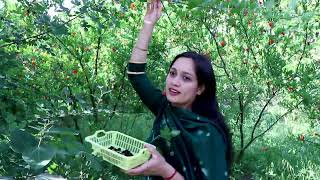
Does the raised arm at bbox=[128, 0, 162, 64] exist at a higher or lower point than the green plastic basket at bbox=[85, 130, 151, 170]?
higher

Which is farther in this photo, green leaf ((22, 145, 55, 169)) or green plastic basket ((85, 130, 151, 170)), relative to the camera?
green plastic basket ((85, 130, 151, 170))

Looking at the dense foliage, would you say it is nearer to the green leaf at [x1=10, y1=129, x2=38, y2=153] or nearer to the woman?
the woman

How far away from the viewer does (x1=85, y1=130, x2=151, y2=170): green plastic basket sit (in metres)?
1.22

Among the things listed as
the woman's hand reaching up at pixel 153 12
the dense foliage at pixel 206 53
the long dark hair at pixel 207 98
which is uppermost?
the woman's hand reaching up at pixel 153 12

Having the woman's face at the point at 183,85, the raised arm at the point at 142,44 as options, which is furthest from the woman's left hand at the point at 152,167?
the raised arm at the point at 142,44

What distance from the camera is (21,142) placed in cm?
85

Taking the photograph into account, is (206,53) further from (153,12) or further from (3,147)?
(3,147)

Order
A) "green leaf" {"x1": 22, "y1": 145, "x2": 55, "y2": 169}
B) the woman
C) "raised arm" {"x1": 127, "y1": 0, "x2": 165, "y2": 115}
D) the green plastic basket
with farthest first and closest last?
"raised arm" {"x1": 127, "y1": 0, "x2": 165, "y2": 115}
the woman
the green plastic basket
"green leaf" {"x1": 22, "y1": 145, "x2": 55, "y2": 169}

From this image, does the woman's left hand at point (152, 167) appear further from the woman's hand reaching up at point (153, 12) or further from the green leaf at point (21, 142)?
the woman's hand reaching up at point (153, 12)

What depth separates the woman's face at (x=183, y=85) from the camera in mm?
1537

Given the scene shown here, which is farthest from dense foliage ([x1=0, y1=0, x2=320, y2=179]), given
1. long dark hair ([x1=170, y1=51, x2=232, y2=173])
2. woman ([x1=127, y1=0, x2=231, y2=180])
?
long dark hair ([x1=170, y1=51, x2=232, y2=173])

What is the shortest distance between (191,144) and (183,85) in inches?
8.6

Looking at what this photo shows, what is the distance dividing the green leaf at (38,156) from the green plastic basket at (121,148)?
317 mm

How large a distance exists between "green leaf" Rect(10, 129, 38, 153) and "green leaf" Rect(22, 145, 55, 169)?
0.6 inches
